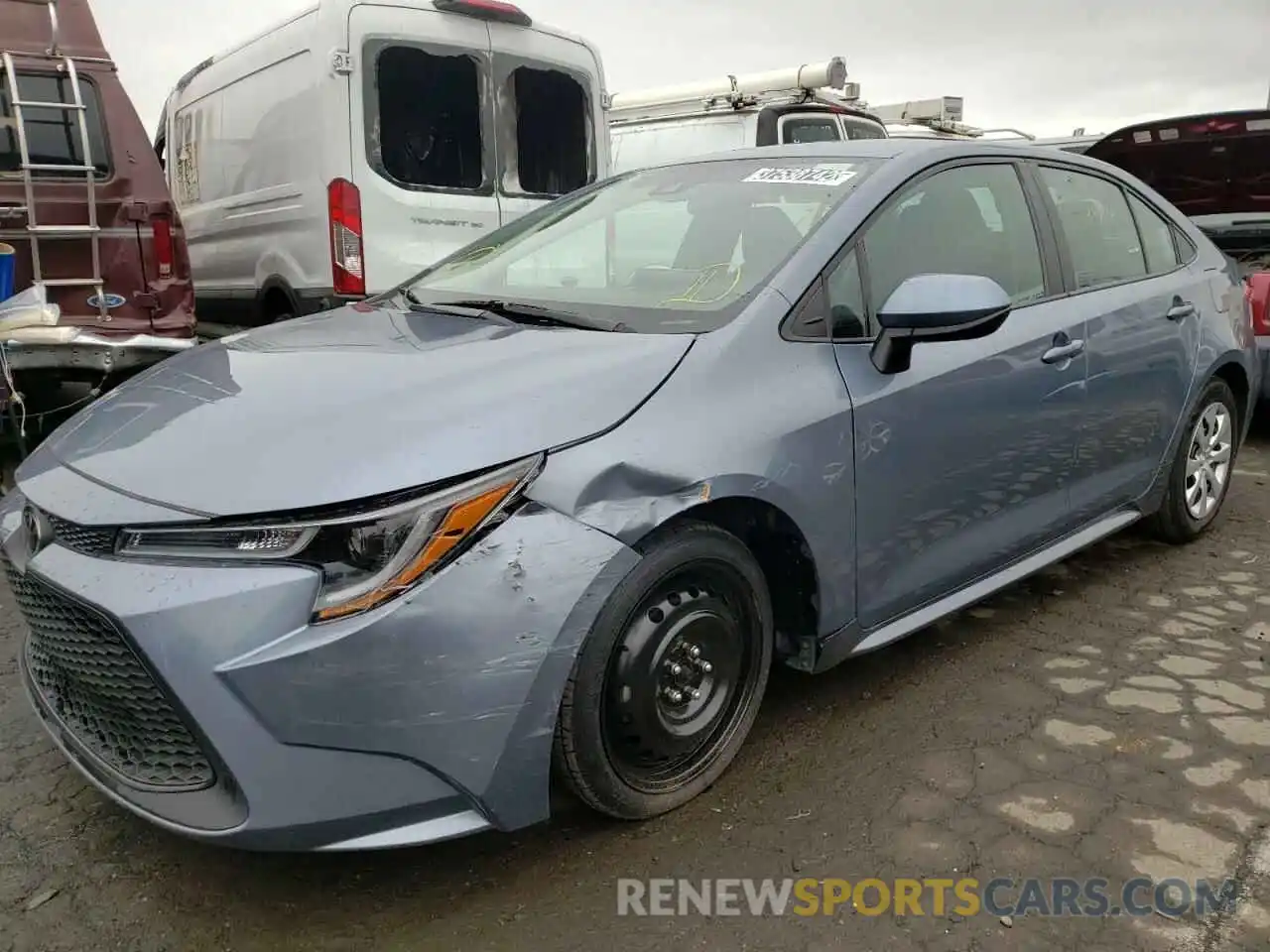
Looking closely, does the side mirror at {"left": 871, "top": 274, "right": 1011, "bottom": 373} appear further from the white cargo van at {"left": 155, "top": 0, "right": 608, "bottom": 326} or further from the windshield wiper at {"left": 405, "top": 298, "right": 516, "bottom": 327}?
the white cargo van at {"left": 155, "top": 0, "right": 608, "bottom": 326}

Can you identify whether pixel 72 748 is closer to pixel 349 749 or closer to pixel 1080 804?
pixel 349 749

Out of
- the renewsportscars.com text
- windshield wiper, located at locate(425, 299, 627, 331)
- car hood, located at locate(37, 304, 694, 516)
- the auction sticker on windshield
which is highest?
the auction sticker on windshield

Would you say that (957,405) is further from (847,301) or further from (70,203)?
(70,203)

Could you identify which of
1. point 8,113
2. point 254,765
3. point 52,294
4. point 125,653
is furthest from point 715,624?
point 8,113

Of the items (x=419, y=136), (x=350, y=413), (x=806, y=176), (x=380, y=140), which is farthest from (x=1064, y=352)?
(x=419, y=136)

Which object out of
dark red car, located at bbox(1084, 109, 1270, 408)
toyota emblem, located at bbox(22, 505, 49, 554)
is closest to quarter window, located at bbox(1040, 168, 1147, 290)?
dark red car, located at bbox(1084, 109, 1270, 408)

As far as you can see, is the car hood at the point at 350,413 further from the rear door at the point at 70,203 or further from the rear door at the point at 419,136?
the rear door at the point at 419,136

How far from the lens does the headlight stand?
6.10 ft

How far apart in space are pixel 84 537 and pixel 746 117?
6.80 meters

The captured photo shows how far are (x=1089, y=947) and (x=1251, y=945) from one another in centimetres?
31

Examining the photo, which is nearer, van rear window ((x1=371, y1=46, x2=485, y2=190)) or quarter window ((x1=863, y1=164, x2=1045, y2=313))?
quarter window ((x1=863, y1=164, x2=1045, y2=313))

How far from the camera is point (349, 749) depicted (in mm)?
1862

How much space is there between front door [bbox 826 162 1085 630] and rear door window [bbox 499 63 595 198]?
3.53 meters

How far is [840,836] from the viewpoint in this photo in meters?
2.35
